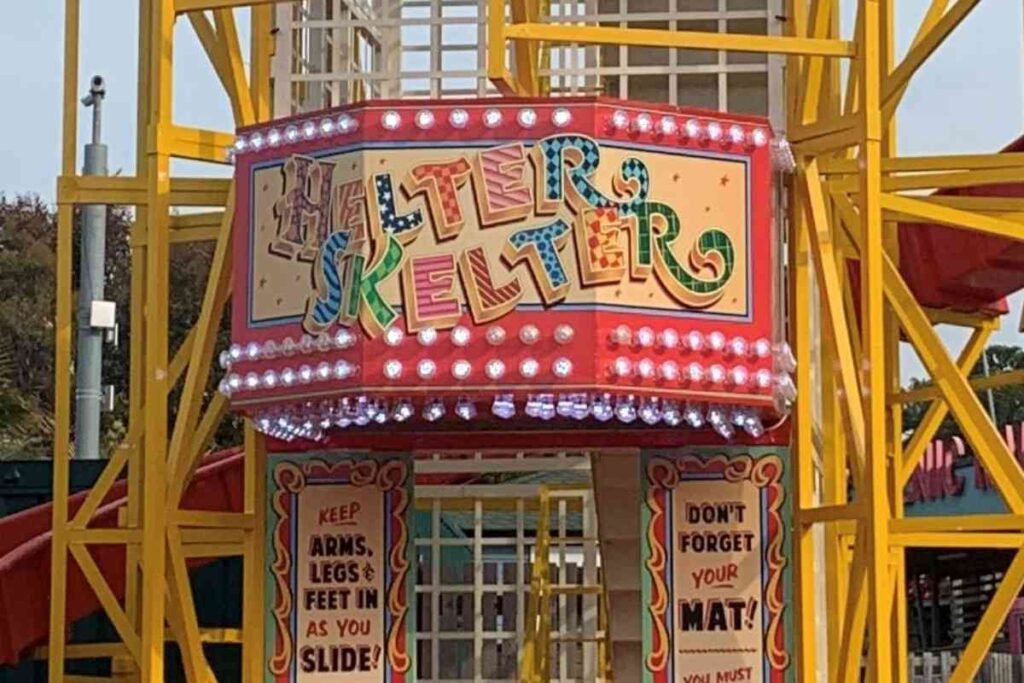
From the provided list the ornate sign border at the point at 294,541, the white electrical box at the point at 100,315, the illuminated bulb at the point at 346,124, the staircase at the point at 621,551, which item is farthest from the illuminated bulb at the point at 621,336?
the white electrical box at the point at 100,315

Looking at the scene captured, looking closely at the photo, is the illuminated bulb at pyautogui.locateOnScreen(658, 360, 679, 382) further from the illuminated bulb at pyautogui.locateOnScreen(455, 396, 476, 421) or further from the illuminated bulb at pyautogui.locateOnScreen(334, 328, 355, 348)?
the illuminated bulb at pyautogui.locateOnScreen(334, 328, 355, 348)

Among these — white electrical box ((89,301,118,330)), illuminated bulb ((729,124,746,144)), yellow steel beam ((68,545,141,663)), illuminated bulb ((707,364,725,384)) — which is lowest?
yellow steel beam ((68,545,141,663))

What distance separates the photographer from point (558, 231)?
32.9 ft

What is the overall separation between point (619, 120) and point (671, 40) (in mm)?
508

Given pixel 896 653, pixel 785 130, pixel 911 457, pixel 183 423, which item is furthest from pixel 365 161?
pixel 911 457

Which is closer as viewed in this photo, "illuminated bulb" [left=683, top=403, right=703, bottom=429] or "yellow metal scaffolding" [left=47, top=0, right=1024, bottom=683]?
"illuminated bulb" [left=683, top=403, right=703, bottom=429]

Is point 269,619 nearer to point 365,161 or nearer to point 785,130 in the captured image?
point 365,161

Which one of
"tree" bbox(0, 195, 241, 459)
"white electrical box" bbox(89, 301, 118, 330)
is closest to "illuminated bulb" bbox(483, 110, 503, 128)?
"white electrical box" bbox(89, 301, 118, 330)

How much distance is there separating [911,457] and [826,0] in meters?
3.84

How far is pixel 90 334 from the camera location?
2125 cm

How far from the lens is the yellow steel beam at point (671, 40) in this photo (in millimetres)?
10094

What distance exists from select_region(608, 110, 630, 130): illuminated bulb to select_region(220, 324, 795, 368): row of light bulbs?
3.33ft

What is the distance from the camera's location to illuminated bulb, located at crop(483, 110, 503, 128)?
33.4 feet

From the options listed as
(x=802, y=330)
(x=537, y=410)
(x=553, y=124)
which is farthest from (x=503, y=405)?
(x=802, y=330)
